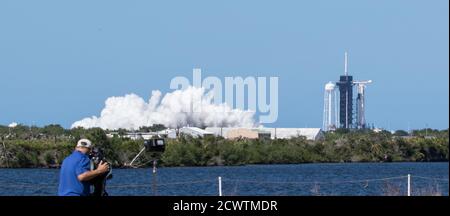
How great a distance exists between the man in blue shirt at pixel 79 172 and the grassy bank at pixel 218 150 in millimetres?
78798

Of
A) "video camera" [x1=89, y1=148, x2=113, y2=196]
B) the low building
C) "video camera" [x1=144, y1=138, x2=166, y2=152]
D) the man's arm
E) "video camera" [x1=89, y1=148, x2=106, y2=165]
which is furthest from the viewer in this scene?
the low building

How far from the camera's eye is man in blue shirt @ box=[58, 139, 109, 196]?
52.3ft

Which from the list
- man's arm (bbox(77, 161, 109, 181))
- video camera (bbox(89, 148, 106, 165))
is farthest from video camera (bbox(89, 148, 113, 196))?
man's arm (bbox(77, 161, 109, 181))

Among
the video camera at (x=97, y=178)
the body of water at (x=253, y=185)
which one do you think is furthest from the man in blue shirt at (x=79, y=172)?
the body of water at (x=253, y=185)

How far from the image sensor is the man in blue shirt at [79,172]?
15938mm

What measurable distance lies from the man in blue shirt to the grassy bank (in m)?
78.8

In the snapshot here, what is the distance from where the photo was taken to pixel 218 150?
124875 millimetres

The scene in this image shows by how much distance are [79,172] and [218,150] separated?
109 m

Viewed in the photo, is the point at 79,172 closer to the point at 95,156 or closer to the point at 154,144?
the point at 95,156

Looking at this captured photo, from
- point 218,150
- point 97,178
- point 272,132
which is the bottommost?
point 97,178

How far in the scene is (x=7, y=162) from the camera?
111312mm

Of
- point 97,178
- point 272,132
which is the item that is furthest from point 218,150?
point 97,178

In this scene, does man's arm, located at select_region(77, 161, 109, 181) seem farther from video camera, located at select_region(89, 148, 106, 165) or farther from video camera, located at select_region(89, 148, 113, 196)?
video camera, located at select_region(89, 148, 106, 165)
